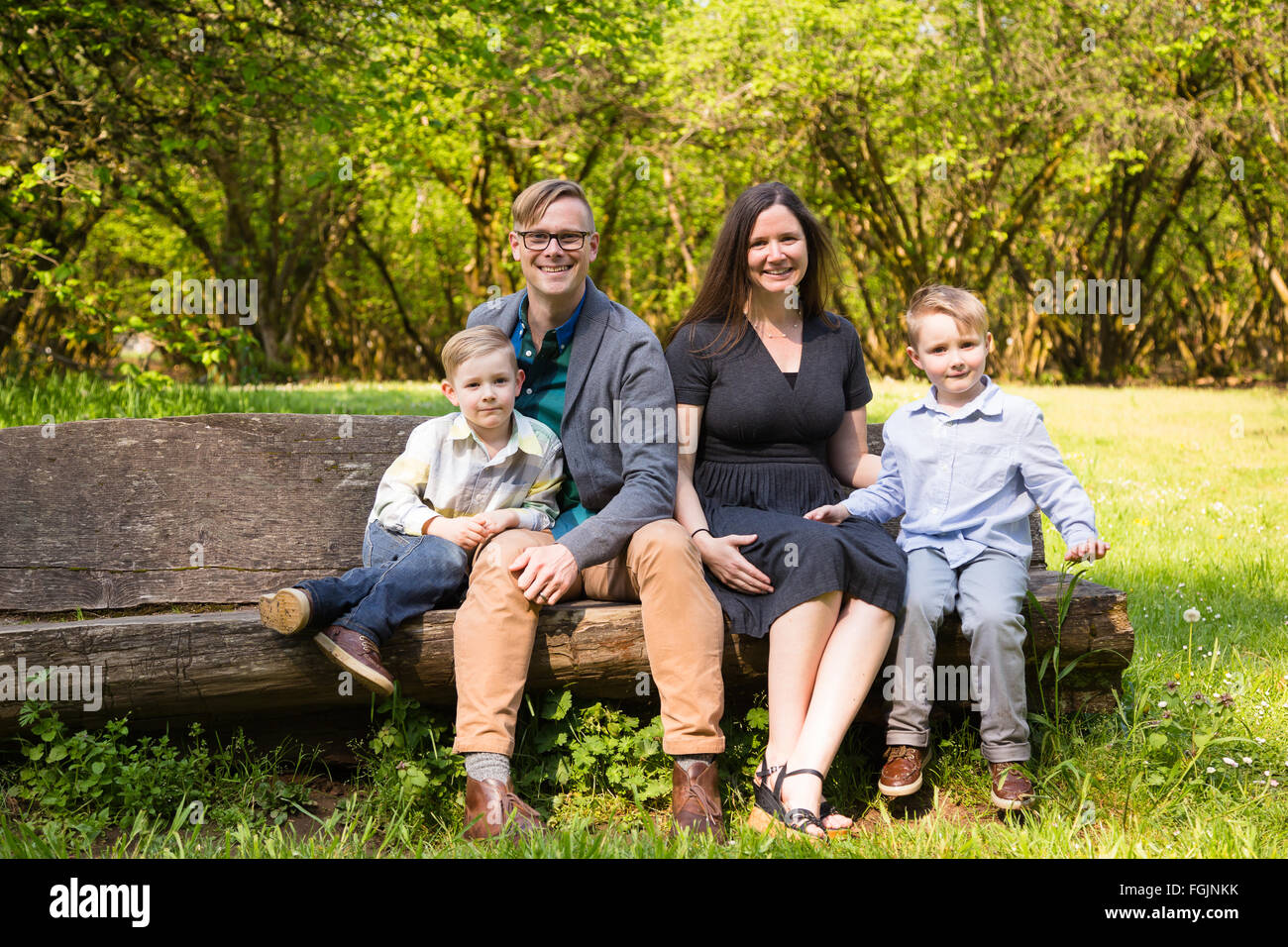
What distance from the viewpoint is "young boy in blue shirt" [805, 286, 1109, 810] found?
2910 mm

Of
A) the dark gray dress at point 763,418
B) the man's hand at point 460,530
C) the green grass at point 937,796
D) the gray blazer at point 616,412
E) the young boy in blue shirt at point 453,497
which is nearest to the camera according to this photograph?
the green grass at point 937,796

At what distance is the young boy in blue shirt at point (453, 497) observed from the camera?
288cm

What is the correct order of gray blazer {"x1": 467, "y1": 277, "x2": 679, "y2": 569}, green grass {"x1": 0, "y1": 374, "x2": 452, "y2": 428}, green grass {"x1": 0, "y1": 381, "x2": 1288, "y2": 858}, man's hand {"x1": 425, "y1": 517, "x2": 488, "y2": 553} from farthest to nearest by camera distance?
green grass {"x1": 0, "y1": 374, "x2": 452, "y2": 428}, gray blazer {"x1": 467, "y1": 277, "x2": 679, "y2": 569}, man's hand {"x1": 425, "y1": 517, "x2": 488, "y2": 553}, green grass {"x1": 0, "y1": 381, "x2": 1288, "y2": 858}

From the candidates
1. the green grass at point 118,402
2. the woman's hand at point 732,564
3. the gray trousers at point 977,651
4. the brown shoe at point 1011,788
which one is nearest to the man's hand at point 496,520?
the woman's hand at point 732,564

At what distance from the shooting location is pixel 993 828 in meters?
2.82

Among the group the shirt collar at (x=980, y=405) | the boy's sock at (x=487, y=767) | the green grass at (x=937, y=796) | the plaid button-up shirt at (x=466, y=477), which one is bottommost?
the green grass at (x=937, y=796)

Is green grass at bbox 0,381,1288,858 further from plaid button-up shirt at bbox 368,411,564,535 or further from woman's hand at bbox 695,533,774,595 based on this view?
plaid button-up shirt at bbox 368,411,564,535

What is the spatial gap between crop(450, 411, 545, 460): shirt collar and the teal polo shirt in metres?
0.12

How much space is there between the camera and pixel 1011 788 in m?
2.88

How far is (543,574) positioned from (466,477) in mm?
528

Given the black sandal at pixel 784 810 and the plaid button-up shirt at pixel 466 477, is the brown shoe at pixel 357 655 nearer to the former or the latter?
the plaid button-up shirt at pixel 466 477

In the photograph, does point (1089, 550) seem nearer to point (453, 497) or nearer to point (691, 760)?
point (691, 760)

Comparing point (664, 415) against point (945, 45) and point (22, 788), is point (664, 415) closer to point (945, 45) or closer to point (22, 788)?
point (22, 788)

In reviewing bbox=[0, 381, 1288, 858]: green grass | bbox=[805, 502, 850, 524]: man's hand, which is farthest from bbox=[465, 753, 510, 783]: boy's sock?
bbox=[805, 502, 850, 524]: man's hand
